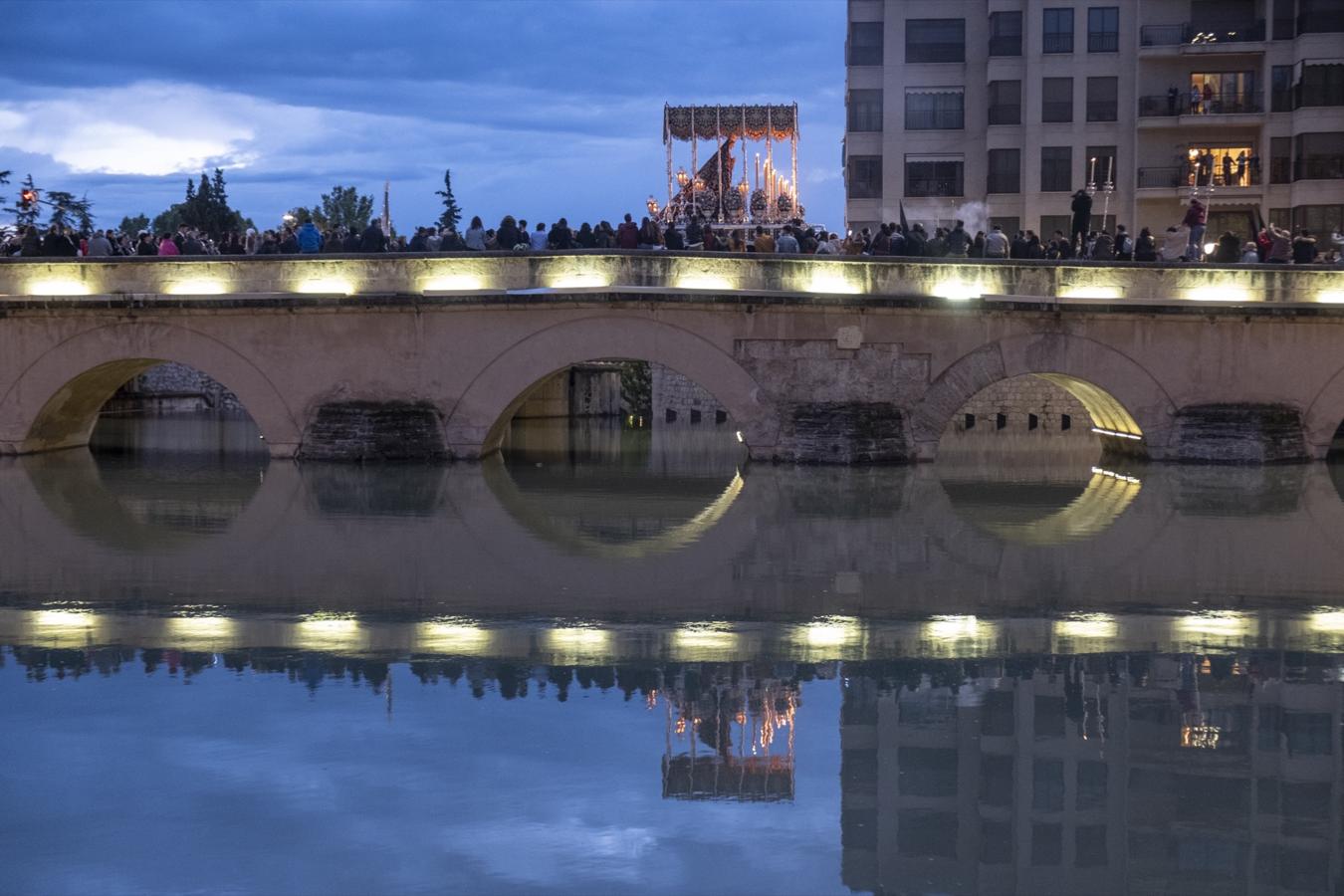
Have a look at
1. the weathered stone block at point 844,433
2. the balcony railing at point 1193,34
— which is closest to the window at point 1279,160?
the balcony railing at point 1193,34

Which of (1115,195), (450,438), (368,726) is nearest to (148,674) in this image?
(368,726)

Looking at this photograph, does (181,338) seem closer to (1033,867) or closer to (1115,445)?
(1115,445)

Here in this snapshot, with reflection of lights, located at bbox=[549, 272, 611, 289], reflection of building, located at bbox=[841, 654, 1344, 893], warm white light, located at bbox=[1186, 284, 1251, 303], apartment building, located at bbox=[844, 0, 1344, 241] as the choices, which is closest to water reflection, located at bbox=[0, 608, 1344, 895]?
reflection of building, located at bbox=[841, 654, 1344, 893]

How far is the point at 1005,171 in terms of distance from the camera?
143 ft

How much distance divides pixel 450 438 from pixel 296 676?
57.0 ft

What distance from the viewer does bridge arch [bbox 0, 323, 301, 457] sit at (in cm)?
2728

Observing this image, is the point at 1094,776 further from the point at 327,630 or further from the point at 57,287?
the point at 57,287

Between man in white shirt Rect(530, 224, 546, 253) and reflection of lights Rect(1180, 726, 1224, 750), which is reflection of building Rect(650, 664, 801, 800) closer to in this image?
reflection of lights Rect(1180, 726, 1224, 750)

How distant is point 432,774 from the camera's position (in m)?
8.01

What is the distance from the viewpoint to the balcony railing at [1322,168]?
4106 cm

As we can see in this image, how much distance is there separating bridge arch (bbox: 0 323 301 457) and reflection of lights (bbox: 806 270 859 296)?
31.0ft

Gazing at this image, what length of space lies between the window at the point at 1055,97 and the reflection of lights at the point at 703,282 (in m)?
19.7

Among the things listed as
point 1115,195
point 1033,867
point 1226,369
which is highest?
point 1115,195

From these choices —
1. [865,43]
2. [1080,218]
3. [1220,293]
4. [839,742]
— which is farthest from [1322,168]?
[839,742]
